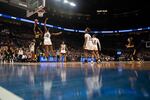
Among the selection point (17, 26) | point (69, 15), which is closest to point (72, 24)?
point (69, 15)

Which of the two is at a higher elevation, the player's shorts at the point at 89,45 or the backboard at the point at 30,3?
the backboard at the point at 30,3

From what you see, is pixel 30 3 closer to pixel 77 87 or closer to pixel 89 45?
pixel 89 45

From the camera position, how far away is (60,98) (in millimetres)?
1750

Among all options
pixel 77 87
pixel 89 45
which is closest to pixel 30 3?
pixel 89 45

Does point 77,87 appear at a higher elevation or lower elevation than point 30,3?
lower

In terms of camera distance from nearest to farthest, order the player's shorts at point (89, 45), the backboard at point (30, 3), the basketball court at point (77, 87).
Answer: the basketball court at point (77, 87) → the player's shorts at point (89, 45) → the backboard at point (30, 3)

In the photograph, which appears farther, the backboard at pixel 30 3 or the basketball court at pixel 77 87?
the backboard at pixel 30 3

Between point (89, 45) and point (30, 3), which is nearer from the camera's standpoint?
point (89, 45)

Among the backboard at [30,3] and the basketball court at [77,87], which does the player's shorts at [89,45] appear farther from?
the basketball court at [77,87]

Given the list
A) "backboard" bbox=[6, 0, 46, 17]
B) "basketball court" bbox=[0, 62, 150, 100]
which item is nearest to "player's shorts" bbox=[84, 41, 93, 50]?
"backboard" bbox=[6, 0, 46, 17]

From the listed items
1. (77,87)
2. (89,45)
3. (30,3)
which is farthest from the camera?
(30,3)

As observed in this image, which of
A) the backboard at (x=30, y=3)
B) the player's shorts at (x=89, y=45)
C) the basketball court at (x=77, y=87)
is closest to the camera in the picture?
the basketball court at (x=77, y=87)

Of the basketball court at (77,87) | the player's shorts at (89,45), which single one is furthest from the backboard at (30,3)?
the basketball court at (77,87)

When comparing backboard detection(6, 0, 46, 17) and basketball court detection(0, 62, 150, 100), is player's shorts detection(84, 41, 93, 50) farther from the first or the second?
basketball court detection(0, 62, 150, 100)
